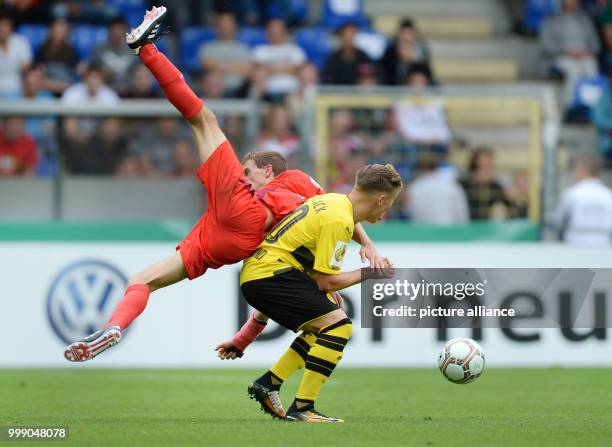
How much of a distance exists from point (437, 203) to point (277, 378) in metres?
→ 7.95

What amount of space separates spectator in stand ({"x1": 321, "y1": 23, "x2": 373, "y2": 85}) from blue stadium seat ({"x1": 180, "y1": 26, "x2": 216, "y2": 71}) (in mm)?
1968

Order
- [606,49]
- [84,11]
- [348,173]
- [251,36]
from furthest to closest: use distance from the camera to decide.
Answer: [606,49] < [251,36] < [84,11] < [348,173]

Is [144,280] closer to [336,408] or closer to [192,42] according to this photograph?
[336,408]

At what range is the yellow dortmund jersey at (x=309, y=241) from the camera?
27.7 ft

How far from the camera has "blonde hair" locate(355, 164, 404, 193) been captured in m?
8.44

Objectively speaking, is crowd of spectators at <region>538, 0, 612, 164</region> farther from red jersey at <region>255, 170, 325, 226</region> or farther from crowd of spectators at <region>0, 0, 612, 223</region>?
red jersey at <region>255, 170, 325, 226</region>

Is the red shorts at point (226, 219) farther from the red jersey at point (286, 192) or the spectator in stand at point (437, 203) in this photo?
the spectator in stand at point (437, 203)

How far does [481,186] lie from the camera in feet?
55.0

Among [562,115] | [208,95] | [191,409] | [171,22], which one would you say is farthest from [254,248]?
[562,115]

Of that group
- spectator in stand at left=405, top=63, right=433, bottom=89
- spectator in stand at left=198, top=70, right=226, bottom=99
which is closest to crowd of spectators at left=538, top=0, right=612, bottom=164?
spectator in stand at left=405, top=63, right=433, bottom=89

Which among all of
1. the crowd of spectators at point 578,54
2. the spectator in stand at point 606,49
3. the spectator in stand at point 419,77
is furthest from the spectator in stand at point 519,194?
the spectator in stand at point 606,49

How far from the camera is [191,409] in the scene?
9.80 metres

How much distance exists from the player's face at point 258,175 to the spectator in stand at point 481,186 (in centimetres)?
775

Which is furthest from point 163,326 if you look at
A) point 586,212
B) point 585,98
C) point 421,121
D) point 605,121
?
point 585,98
